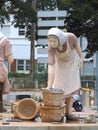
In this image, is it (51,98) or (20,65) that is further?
(20,65)

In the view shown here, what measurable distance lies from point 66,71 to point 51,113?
952mm

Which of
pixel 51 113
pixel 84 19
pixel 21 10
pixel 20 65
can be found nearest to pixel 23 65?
pixel 20 65

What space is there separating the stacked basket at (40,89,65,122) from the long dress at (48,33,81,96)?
0.56 meters

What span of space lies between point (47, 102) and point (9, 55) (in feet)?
6.96

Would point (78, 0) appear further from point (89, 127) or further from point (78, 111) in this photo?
point (89, 127)

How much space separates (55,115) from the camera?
809 cm

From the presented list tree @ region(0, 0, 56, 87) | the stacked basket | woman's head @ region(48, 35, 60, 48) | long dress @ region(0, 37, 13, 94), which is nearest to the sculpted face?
woman's head @ region(48, 35, 60, 48)

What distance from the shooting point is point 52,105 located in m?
8.05

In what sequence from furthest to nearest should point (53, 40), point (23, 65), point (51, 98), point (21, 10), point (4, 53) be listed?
point (23, 65) < point (21, 10) < point (4, 53) < point (53, 40) < point (51, 98)

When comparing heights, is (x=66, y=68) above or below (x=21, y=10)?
below

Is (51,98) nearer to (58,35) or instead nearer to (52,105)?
(52,105)

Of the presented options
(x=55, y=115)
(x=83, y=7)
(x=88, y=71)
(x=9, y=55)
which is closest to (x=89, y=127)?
(x=55, y=115)

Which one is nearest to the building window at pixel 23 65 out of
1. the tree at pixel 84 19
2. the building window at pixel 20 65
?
the building window at pixel 20 65

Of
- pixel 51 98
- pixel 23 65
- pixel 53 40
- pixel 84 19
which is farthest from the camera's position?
pixel 23 65
